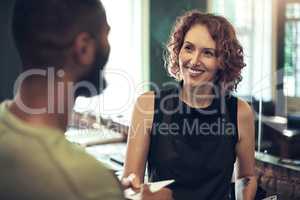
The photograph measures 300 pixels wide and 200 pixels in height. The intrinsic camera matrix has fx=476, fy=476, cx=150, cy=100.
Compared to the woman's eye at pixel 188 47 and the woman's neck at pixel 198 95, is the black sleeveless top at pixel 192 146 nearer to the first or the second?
the woman's neck at pixel 198 95

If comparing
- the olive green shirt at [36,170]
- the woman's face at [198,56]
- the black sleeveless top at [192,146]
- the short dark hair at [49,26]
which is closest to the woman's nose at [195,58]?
the woman's face at [198,56]

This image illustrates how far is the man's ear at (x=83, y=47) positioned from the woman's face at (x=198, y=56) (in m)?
0.26

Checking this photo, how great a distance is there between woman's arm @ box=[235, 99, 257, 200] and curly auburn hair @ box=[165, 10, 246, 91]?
85mm

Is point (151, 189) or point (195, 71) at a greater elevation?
point (195, 71)

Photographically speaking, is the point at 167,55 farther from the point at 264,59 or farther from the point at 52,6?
the point at 264,59

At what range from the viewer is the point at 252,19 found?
5.92ft

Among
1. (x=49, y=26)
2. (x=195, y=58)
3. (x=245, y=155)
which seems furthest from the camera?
(x=245, y=155)

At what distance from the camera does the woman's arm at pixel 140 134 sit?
127 cm

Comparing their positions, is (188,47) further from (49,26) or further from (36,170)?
(36,170)

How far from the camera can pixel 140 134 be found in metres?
1.27

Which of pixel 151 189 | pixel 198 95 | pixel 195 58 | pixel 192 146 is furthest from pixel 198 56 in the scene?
pixel 151 189

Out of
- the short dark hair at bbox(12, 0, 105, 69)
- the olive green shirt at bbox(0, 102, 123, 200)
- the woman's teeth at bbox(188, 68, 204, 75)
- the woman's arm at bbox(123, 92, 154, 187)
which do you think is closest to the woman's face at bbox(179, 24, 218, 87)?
the woman's teeth at bbox(188, 68, 204, 75)

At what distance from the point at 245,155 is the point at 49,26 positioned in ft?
2.14

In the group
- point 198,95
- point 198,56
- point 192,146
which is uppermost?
point 198,56
